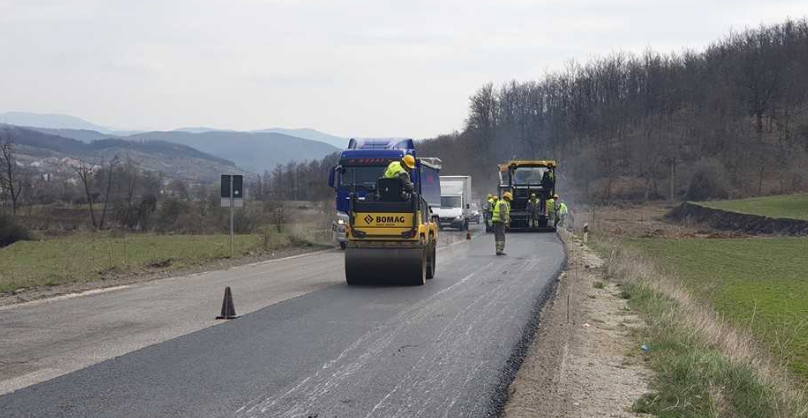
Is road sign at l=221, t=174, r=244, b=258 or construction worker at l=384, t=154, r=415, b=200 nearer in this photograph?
construction worker at l=384, t=154, r=415, b=200

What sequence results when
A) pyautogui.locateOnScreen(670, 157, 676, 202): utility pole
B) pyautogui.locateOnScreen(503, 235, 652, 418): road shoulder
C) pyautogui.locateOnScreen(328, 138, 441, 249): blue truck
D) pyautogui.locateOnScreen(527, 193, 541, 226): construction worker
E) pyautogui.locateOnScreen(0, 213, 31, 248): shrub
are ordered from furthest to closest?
pyautogui.locateOnScreen(670, 157, 676, 202): utility pole < pyautogui.locateOnScreen(0, 213, 31, 248): shrub < pyautogui.locateOnScreen(527, 193, 541, 226): construction worker < pyautogui.locateOnScreen(328, 138, 441, 249): blue truck < pyautogui.locateOnScreen(503, 235, 652, 418): road shoulder

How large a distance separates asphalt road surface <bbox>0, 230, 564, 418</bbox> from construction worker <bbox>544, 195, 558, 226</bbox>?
2699cm

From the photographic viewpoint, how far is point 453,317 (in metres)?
12.3

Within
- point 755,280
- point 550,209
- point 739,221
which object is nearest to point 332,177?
point 755,280

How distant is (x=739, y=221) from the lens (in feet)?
172

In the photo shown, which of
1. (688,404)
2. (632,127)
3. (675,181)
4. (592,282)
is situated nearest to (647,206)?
(675,181)

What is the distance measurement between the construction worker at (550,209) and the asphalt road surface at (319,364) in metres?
27.0

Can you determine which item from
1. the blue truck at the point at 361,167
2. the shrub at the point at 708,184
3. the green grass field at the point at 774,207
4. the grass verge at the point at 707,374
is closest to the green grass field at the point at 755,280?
the grass verge at the point at 707,374

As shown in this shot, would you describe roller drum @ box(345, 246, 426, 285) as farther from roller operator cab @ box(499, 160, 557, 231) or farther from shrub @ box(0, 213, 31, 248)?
Answer: shrub @ box(0, 213, 31, 248)

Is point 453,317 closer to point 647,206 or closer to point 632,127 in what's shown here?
point 647,206

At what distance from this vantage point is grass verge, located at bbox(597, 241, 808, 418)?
744cm

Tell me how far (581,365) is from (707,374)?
1.40 m

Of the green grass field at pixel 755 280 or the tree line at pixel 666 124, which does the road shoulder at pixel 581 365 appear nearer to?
the green grass field at pixel 755 280

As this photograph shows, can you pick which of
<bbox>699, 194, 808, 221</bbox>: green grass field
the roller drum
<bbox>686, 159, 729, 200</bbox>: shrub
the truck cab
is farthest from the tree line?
the roller drum
